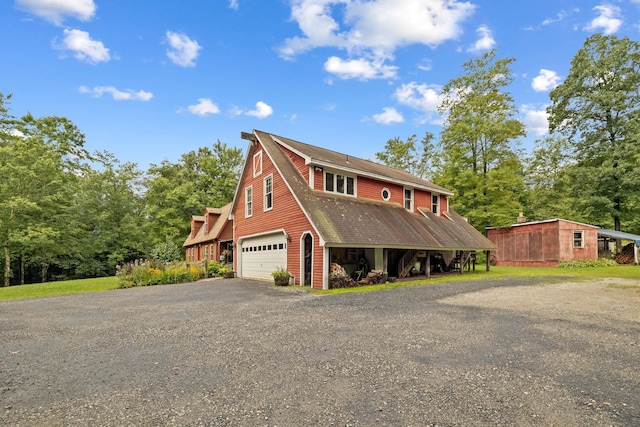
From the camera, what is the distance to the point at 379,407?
306 centimetres

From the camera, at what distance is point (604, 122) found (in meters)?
26.2

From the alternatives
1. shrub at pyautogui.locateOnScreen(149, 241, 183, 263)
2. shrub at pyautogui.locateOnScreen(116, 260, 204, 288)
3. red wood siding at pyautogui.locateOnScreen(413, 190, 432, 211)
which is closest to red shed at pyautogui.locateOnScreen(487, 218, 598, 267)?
red wood siding at pyautogui.locateOnScreen(413, 190, 432, 211)

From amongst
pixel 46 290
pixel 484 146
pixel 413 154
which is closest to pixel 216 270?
pixel 46 290

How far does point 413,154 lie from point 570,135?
1484cm

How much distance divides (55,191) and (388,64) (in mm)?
25463

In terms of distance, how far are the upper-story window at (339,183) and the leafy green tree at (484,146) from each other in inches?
623

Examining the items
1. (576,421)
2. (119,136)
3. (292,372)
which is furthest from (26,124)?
(576,421)

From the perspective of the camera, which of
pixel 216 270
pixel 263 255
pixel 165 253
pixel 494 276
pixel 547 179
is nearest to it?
pixel 494 276

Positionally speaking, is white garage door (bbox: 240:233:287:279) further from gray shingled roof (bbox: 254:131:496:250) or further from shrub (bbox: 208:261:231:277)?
gray shingled roof (bbox: 254:131:496:250)

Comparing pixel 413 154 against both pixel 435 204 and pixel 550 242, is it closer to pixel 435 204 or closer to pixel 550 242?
pixel 550 242

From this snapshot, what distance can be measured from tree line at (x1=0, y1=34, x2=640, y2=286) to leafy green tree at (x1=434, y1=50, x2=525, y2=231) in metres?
0.09

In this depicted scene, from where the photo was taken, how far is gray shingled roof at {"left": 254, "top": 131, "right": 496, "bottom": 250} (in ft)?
41.0

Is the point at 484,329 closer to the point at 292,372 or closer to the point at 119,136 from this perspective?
the point at 292,372

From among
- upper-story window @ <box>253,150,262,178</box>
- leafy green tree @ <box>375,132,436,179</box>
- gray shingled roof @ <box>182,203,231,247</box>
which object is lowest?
gray shingled roof @ <box>182,203,231,247</box>
